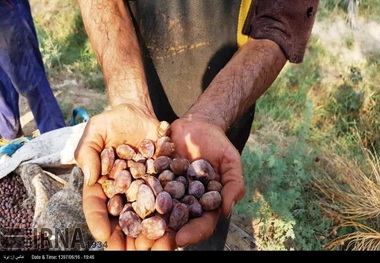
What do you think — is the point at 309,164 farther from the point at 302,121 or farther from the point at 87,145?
the point at 87,145

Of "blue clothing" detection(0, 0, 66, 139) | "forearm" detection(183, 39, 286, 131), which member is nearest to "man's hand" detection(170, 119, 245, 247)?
"forearm" detection(183, 39, 286, 131)

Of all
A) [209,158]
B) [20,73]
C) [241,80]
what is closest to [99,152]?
[209,158]

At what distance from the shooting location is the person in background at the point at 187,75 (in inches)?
58.2

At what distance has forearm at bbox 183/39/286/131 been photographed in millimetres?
1769

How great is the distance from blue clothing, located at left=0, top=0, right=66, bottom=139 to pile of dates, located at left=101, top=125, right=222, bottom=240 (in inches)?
73.7

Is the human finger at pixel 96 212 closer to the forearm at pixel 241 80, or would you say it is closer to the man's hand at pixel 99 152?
the man's hand at pixel 99 152

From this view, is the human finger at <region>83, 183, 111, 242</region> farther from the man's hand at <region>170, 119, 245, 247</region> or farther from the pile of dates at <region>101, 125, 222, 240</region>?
the man's hand at <region>170, 119, 245, 247</region>

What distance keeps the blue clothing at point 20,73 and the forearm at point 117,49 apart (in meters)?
1.21

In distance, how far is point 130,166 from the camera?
1595mm

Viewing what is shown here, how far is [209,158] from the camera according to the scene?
63.2 inches

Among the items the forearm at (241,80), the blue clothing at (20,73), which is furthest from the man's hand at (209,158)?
the blue clothing at (20,73)

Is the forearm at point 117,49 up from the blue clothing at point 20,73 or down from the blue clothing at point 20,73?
up

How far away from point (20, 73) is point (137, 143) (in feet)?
6.13

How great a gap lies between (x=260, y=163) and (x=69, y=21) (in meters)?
2.91
